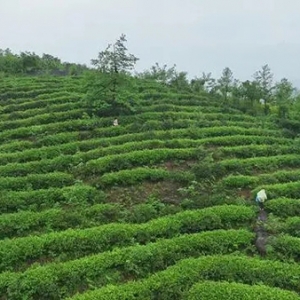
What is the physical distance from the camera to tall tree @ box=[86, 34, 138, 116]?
91.2 ft

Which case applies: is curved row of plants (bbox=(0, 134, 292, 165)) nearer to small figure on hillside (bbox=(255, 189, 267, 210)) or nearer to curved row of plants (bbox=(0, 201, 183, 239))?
small figure on hillside (bbox=(255, 189, 267, 210))

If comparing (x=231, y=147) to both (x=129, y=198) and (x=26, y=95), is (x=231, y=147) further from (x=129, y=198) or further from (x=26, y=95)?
(x=26, y=95)

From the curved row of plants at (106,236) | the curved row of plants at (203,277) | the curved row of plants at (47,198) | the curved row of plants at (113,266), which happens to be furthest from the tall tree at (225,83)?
the curved row of plants at (203,277)

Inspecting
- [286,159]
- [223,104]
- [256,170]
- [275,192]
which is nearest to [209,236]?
[275,192]

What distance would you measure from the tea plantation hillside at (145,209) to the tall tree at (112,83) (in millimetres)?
1105

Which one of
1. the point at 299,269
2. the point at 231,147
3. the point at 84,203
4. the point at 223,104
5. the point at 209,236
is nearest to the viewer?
the point at 299,269

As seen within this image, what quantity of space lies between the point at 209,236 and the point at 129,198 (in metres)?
4.57

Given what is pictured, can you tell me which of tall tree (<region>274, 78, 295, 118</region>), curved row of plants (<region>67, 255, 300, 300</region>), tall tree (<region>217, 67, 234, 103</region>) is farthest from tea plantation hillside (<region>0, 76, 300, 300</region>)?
tall tree (<region>217, 67, 234, 103</region>)

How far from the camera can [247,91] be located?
38.3 metres

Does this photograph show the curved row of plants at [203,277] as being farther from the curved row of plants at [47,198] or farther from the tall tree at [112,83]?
the tall tree at [112,83]

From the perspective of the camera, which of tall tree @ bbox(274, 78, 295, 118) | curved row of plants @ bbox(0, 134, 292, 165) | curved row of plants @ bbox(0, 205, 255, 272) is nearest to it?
Answer: curved row of plants @ bbox(0, 205, 255, 272)

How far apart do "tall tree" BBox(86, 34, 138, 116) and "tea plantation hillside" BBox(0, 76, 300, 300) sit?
3.63 feet

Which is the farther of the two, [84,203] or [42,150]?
[42,150]

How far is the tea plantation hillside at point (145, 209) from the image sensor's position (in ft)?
41.0
